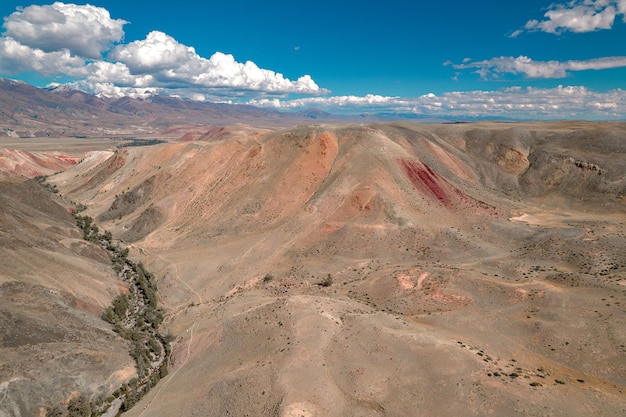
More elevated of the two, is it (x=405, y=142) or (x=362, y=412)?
(x=405, y=142)

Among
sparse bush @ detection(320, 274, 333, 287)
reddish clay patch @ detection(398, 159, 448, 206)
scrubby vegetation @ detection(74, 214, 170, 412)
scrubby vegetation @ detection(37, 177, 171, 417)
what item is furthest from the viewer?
reddish clay patch @ detection(398, 159, 448, 206)

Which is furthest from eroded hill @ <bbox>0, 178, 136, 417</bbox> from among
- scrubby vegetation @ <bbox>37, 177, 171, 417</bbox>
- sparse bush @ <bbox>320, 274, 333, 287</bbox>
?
sparse bush @ <bbox>320, 274, 333, 287</bbox>

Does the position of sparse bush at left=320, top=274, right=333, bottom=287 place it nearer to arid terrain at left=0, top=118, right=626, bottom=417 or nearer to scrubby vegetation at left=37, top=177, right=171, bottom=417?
arid terrain at left=0, top=118, right=626, bottom=417

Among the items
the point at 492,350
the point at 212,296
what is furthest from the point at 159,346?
the point at 492,350

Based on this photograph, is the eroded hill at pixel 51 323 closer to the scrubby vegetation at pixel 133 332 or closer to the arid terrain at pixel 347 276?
the arid terrain at pixel 347 276

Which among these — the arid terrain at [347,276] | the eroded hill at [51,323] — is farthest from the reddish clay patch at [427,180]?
the eroded hill at [51,323]

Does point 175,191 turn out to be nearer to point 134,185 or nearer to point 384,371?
point 134,185

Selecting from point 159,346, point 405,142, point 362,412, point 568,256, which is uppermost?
point 405,142

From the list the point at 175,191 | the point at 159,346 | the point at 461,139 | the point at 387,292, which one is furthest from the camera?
the point at 461,139

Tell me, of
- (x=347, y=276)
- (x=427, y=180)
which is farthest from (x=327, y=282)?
(x=427, y=180)
